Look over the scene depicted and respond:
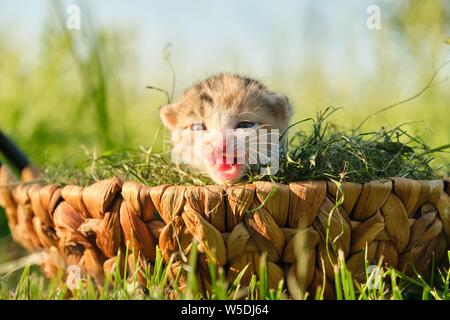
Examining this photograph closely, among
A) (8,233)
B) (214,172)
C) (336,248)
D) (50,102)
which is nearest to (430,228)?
(336,248)

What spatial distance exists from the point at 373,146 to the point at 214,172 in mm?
504

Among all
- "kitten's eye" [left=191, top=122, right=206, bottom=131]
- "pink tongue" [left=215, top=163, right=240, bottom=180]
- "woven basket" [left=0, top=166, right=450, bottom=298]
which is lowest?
"woven basket" [left=0, top=166, right=450, bottom=298]

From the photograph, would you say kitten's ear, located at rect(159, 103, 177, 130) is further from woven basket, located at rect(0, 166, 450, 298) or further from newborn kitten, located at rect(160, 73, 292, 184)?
woven basket, located at rect(0, 166, 450, 298)

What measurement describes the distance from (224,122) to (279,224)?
41cm

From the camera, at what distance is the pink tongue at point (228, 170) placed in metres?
1.51

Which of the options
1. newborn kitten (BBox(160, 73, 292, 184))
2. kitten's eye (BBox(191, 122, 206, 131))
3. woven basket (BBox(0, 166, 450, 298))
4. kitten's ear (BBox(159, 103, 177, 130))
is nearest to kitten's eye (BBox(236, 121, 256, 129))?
newborn kitten (BBox(160, 73, 292, 184))

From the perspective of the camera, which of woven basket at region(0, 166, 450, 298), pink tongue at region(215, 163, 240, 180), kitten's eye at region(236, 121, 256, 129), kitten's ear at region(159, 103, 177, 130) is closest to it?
woven basket at region(0, 166, 450, 298)

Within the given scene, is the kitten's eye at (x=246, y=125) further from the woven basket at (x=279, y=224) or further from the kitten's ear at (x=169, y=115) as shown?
the woven basket at (x=279, y=224)

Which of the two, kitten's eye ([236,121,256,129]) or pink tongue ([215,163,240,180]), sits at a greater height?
kitten's eye ([236,121,256,129])

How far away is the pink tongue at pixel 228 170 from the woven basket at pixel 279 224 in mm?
198

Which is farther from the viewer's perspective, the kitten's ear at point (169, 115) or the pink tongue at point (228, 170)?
the kitten's ear at point (169, 115)

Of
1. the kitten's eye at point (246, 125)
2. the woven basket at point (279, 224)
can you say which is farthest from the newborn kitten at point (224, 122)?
the woven basket at point (279, 224)

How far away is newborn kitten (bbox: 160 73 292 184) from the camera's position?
5.02 feet

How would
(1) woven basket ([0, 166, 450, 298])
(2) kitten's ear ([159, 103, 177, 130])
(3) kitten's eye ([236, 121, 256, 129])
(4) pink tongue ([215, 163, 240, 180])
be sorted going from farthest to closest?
(2) kitten's ear ([159, 103, 177, 130]), (3) kitten's eye ([236, 121, 256, 129]), (4) pink tongue ([215, 163, 240, 180]), (1) woven basket ([0, 166, 450, 298])
